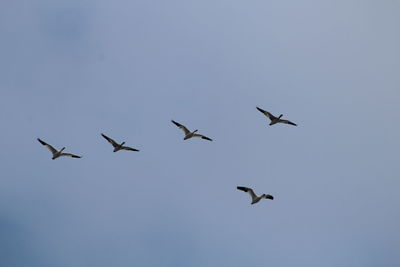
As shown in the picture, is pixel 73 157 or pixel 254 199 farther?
pixel 73 157

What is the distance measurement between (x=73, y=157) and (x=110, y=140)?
8414mm

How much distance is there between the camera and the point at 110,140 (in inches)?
6063

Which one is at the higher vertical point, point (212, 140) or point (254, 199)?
point (212, 140)

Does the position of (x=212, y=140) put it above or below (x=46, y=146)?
above

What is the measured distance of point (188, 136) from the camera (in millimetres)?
160500

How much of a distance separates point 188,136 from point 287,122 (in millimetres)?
21645

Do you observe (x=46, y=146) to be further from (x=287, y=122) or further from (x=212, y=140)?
(x=287, y=122)

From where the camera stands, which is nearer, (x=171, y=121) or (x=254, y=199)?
(x=254, y=199)

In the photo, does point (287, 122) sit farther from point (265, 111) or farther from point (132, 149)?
point (132, 149)

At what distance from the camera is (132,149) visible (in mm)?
153250

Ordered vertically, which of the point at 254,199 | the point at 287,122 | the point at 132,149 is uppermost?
the point at 287,122

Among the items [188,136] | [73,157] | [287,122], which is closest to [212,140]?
[188,136]

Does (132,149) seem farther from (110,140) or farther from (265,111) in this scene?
(265,111)

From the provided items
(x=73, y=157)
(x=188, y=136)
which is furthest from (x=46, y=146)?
(x=188, y=136)
